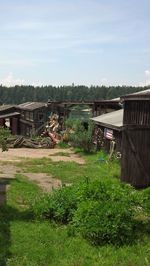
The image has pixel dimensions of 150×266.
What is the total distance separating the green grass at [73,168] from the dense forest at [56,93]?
97627 mm

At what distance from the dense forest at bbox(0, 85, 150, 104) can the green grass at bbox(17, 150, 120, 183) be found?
9763cm

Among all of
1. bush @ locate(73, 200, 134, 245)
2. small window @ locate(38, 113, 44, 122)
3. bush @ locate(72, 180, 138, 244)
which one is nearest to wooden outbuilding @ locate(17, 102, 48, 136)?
small window @ locate(38, 113, 44, 122)

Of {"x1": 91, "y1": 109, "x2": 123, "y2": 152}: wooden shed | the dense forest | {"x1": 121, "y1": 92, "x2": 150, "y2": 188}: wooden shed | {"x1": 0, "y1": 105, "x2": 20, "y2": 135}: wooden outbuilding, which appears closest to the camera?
{"x1": 121, "y1": 92, "x2": 150, "y2": 188}: wooden shed

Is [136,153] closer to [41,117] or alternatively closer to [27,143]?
[27,143]

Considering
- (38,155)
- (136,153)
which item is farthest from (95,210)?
(38,155)

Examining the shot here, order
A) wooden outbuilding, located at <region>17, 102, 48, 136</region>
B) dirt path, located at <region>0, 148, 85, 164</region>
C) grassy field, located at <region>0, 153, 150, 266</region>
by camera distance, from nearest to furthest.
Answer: grassy field, located at <region>0, 153, 150, 266</region>
dirt path, located at <region>0, 148, 85, 164</region>
wooden outbuilding, located at <region>17, 102, 48, 136</region>

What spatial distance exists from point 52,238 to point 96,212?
4.00 ft

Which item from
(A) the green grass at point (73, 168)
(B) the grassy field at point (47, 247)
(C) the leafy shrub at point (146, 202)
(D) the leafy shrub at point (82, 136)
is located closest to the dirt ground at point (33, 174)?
(A) the green grass at point (73, 168)

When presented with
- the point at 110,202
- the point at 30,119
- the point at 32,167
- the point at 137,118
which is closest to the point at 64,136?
the point at 30,119

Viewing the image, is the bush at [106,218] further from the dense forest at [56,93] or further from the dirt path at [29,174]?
the dense forest at [56,93]

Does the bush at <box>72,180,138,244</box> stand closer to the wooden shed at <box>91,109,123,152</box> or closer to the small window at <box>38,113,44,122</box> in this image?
the wooden shed at <box>91,109,123,152</box>

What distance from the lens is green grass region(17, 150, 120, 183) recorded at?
18594mm

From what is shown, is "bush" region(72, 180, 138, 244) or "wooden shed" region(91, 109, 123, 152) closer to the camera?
"bush" region(72, 180, 138, 244)

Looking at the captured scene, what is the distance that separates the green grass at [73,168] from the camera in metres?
18.6
